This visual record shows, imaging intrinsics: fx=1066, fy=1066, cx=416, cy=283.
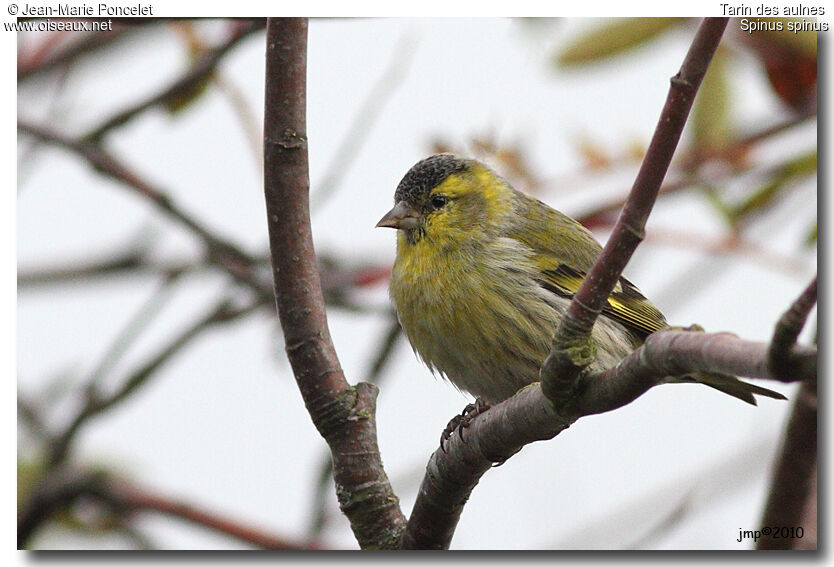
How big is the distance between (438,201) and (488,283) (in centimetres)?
31

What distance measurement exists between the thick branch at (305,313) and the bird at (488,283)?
1.18 ft

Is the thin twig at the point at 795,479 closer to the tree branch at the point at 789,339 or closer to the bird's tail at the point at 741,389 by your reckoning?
the bird's tail at the point at 741,389

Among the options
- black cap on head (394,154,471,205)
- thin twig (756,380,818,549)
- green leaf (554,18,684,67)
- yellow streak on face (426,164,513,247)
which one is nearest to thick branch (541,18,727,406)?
thin twig (756,380,818,549)

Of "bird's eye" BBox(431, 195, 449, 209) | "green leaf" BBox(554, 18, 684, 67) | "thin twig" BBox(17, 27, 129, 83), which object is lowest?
"bird's eye" BBox(431, 195, 449, 209)

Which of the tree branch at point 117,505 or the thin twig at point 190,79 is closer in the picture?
the tree branch at point 117,505

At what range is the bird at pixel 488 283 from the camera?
7.52 feet

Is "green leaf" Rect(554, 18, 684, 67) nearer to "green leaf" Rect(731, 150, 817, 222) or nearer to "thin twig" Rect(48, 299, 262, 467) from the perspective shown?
"green leaf" Rect(731, 150, 817, 222)

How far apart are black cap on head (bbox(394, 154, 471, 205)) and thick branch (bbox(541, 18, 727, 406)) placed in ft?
3.97

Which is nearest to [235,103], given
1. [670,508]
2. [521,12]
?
[521,12]

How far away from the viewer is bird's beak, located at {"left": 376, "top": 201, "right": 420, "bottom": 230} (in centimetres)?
254

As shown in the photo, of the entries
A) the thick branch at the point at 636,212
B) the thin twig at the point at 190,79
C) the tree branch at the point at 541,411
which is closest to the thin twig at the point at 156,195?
the thin twig at the point at 190,79

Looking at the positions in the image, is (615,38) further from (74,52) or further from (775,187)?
(74,52)

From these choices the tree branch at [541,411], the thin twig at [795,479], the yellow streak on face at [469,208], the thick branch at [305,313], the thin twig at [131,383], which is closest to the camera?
the tree branch at [541,411]

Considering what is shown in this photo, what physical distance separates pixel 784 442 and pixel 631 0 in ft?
3.79
